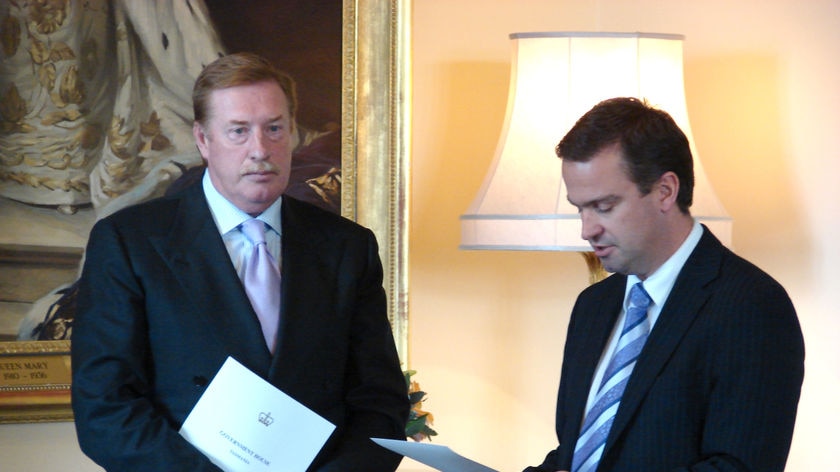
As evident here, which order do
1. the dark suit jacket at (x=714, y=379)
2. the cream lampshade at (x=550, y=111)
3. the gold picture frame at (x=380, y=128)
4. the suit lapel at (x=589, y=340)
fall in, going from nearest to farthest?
the dark suit jacket at (x=714, y=379) < the suit lapel at (x=589, y=340) < the cream lampshade at (x=550, y=111) < the gold picture frame at (x=380, y=128)

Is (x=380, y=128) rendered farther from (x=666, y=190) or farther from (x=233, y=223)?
(x=666, y=190)

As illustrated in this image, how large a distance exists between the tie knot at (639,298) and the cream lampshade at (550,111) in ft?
3.48

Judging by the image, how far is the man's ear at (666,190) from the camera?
2061mm

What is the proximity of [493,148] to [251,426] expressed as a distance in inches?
77.9

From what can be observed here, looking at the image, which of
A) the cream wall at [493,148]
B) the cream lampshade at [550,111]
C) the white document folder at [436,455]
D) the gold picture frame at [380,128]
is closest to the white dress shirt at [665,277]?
the white document folder at [436,455]

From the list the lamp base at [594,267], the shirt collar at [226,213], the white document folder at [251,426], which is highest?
the shirt collar at [226,213]

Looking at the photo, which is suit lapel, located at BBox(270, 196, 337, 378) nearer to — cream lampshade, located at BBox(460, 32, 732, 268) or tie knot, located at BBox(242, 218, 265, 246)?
tie knot, located at BBox(242, 218, 265, 246)

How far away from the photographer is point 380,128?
11.8ft

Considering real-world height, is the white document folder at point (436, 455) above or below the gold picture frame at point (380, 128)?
below

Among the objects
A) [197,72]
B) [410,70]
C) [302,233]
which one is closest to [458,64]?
[410,70]

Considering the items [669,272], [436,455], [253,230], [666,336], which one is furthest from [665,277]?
[253,230]

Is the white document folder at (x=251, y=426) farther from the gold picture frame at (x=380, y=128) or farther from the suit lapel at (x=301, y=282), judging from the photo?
the gold picture frame at (x=380, y=128)

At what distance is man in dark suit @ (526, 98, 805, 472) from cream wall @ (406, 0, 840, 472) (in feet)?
5.70

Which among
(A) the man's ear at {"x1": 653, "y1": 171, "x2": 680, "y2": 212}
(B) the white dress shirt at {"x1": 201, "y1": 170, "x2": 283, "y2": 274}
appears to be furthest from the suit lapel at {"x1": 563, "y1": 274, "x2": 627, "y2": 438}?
(B) the white dress shirt at {"x1": 201, "y1": 170, "x2": 283, "y2": 274}
